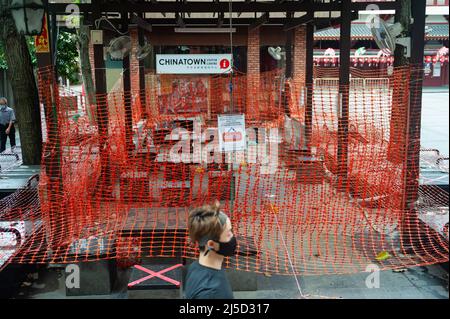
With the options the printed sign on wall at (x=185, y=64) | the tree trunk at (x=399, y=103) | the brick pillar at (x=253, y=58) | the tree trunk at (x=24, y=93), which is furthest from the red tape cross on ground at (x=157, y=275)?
the brick pillar at (x=253, y=58)

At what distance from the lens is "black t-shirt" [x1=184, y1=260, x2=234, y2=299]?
3168mm

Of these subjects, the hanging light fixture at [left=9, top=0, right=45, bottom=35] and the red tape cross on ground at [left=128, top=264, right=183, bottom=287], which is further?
the hanging light fixture at [left=9, top=0, right=45, bottom=35]

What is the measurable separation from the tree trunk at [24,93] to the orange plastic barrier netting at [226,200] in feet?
3.90

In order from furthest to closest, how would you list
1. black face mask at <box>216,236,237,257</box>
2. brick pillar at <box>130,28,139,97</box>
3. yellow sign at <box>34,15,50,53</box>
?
brick pillar at <box>130,28,139,97</box>
yellow sign at <box>34,15,50,53</box>
black face mask at <box>216,236,237,257</box>

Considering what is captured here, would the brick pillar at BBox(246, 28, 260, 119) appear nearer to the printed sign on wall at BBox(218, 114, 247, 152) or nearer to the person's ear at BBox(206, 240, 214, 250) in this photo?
the printed sign on wall at BBox(218, 114, 247, 152)

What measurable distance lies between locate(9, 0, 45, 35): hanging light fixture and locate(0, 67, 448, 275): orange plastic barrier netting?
57cm

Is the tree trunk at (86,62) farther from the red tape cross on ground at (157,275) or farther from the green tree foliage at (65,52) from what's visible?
the red tape cross on ground at (157,275)

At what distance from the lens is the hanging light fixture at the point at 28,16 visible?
20.6ft

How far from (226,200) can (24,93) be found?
5.70 metres

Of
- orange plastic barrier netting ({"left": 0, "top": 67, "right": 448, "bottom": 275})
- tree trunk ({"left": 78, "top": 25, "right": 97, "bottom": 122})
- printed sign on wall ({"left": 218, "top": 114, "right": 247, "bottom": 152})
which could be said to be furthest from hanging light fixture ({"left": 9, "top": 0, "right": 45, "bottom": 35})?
tree trunk ({"left": 78, "top": 25, "right": 97, "bottom": 122})

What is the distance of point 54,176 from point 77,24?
7914mm

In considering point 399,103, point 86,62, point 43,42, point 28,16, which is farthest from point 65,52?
point 399,103

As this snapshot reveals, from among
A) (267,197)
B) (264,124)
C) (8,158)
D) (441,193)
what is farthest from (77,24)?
(441,193)

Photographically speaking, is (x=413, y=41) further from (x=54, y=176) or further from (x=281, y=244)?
(x=54, y=176)
